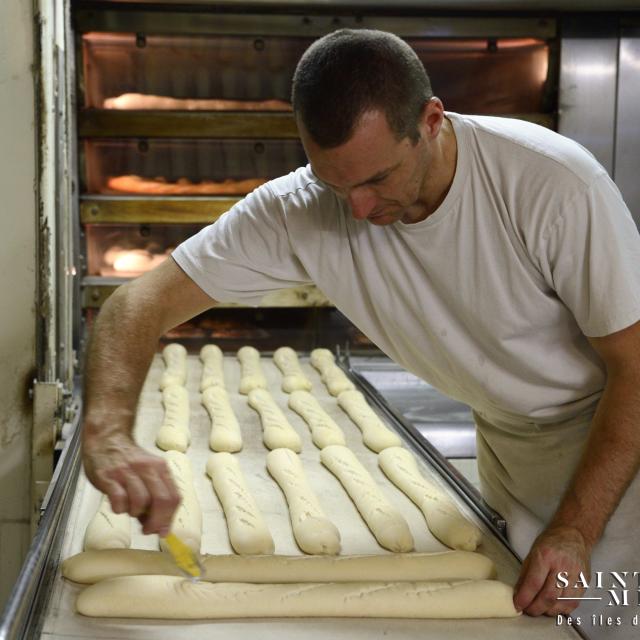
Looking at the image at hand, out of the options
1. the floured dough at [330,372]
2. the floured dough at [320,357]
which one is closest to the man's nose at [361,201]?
the floured dough at [330,372]

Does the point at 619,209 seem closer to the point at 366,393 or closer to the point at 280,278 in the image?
the point at 280,278

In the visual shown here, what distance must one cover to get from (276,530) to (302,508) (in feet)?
0.25

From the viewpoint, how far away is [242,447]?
255 centimetres

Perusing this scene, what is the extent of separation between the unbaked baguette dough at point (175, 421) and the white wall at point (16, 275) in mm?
439

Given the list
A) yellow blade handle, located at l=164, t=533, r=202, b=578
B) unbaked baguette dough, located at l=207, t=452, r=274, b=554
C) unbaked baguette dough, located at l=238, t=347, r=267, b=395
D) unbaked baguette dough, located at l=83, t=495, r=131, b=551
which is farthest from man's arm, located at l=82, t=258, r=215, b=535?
unbaked baguette dough, located at l=238, t=347, r=267, b=395

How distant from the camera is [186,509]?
1.91 metres

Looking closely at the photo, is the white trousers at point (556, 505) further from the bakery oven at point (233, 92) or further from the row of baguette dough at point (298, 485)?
the bakery oven at point (233, 92)

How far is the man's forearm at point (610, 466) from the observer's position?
5.14ft

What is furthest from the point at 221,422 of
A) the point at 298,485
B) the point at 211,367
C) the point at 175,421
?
the point at 211,367

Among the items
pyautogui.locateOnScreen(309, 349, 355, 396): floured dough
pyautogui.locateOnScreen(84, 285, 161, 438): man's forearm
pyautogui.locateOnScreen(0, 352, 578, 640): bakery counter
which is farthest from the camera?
pyautogui.locateOnScreen(309, 349, 355, 396): floured dough

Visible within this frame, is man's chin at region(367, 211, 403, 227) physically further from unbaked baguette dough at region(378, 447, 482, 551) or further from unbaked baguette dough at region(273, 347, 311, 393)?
unbaked baguette dough at region(273, 347, 311, 393)

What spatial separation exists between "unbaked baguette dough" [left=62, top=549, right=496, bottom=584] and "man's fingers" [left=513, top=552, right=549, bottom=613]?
158 mm

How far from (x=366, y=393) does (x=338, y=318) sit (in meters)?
0.69

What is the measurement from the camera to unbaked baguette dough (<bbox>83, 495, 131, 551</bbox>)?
1719 millimetres
